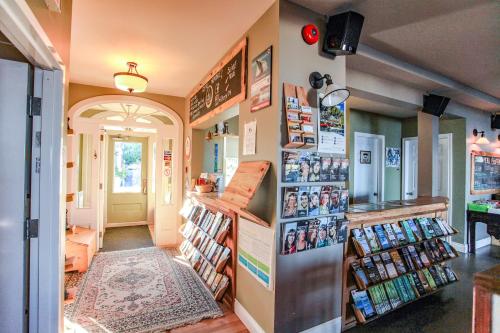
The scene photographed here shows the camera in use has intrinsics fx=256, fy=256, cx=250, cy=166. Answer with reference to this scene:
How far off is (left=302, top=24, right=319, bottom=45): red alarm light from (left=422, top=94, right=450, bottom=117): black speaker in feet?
8.38

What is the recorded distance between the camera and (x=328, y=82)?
1.89 metres

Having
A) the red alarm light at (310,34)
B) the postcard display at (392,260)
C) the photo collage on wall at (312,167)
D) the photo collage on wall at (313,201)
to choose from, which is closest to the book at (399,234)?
the postcard display at (392,260)

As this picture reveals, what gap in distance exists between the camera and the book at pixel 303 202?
1.87m

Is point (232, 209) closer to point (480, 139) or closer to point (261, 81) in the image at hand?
point (261, 81)

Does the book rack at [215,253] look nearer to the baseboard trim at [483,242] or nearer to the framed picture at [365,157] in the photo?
the framed picture at [365,157]

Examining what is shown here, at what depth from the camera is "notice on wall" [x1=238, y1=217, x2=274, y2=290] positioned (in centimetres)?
184

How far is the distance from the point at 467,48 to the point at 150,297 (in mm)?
4000

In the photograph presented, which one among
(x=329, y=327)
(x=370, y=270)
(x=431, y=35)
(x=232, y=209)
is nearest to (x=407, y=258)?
(x=370, y=270)

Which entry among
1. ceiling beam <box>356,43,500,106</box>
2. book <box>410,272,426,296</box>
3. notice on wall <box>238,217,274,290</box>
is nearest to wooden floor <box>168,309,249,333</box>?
notice on wall <box>238,217,274,290</box>

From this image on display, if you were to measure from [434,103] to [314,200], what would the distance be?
9.40ft

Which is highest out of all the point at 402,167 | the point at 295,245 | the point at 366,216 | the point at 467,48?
the point at 467,48

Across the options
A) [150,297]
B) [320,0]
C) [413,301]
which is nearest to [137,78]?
[320,0]

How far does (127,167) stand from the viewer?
6051 mm

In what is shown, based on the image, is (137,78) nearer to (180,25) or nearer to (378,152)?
Result: (180,25)
